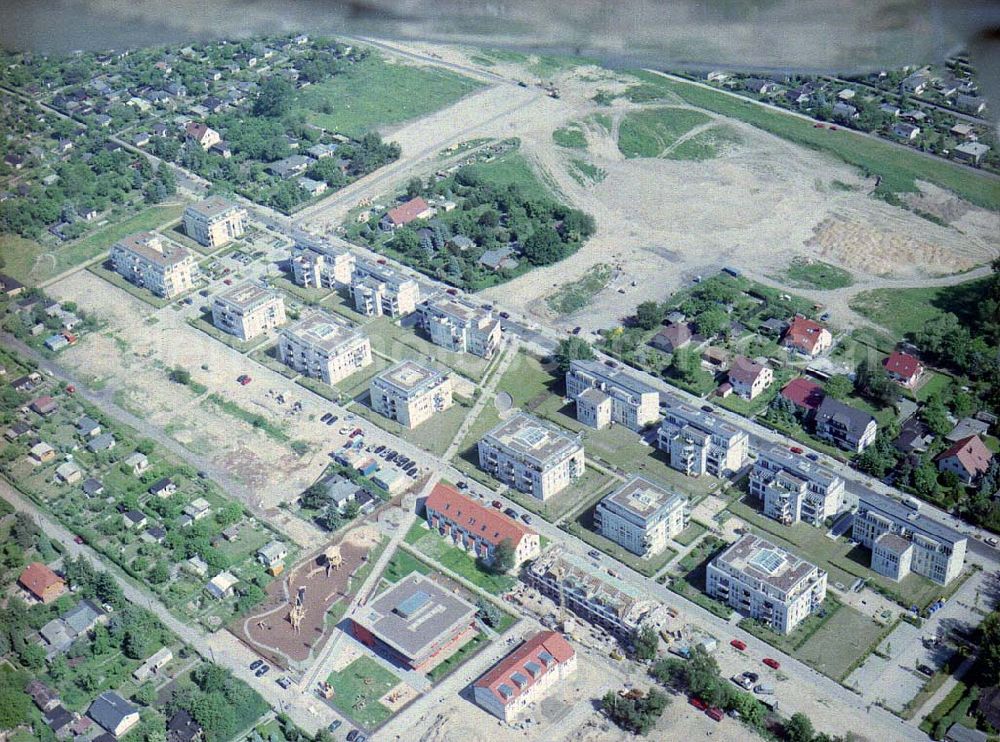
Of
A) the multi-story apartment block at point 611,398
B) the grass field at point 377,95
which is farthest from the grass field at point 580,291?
the grass field at point 377,95

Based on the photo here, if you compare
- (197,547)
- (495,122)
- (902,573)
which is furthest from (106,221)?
(902,573)

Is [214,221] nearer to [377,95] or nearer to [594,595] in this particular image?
[377,95]

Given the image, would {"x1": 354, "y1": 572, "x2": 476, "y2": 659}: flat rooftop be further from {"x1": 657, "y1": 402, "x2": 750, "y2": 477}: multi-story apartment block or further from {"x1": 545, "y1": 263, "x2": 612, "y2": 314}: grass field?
{"x1": 545, "y1": 263, "x2": 612, "y2": 314}: grass field

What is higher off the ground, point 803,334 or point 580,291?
point 803,334

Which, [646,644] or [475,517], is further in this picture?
[475,517]

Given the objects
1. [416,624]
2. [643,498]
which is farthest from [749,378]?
[416,624]

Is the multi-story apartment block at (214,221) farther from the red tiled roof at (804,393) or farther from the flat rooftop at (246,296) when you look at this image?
the red tiled roof at (804,393)

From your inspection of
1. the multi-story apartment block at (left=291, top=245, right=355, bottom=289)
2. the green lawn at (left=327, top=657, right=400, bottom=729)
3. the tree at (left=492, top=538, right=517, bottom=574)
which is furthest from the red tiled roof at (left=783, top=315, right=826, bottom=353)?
the green lawn at (left=327, top=657, right=400, bottom=729)
